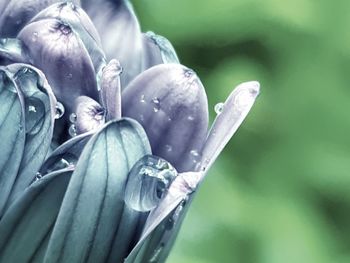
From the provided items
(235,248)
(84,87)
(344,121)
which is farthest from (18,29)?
(344,121)

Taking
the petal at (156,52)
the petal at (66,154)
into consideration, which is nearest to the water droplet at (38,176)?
the petal at (66,154)

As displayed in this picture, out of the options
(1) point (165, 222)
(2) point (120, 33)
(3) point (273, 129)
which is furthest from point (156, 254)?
(3) point (273, 129)

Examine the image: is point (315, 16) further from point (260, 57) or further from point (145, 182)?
point (145, 182)

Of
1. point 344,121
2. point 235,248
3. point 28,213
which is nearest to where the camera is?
point 28,213

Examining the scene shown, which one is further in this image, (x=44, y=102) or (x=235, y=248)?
(x=235, y=248)

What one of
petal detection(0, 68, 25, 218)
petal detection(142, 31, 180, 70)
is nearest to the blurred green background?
petal detection(142, 31, 180, 70)

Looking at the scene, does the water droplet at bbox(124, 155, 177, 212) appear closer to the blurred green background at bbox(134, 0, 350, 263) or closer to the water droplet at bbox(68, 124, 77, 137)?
the water droplet at bbox(68, 124, 77, 137)

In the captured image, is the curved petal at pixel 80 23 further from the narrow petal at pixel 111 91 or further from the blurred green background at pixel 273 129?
the blurred green background at pixel 273 129
